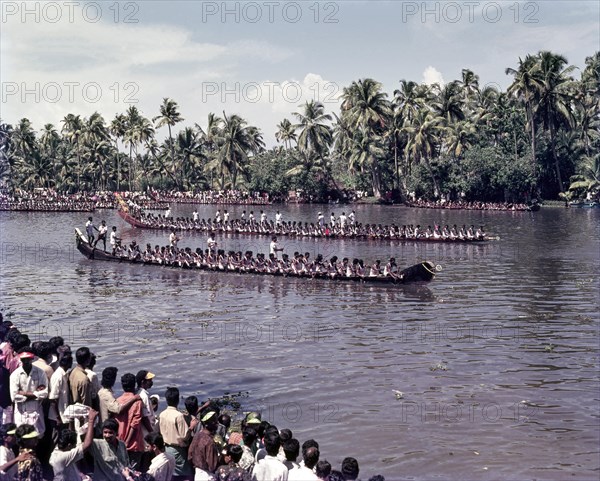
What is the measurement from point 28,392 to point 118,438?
186cm

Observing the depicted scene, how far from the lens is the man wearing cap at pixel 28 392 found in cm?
1042

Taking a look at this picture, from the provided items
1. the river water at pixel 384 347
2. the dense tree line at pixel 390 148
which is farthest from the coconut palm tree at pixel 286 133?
the river water at pixel 384 347

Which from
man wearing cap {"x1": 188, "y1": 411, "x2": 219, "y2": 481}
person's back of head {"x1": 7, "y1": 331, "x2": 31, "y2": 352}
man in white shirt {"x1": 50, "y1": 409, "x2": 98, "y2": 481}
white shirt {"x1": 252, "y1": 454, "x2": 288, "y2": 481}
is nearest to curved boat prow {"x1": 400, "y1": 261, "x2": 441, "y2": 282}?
person's back of head {"x1": 7, "y1": 331, "x2": 31, "y2": 352}

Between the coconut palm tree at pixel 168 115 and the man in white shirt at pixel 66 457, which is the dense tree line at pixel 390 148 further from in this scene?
the man in white shirt at pixel 66 457

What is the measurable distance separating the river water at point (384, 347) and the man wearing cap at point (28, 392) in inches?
233

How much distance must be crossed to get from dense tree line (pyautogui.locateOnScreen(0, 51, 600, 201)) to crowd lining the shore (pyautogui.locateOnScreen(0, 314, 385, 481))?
7207 cm

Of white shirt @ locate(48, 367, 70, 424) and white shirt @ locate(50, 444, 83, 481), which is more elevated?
white shirt @ locate(48, 367, 70, 424)

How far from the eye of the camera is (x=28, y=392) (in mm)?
10461

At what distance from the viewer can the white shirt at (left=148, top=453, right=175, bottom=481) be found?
9398 millimetres

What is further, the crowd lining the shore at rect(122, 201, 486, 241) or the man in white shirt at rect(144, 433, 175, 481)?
the crowd lining the shore at rect(122, 201, 486, 241)

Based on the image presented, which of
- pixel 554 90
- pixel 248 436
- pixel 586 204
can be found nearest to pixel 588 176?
pixel 586 204

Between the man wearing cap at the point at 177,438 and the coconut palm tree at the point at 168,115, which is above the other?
the coconut palm tree at the point at 168,115

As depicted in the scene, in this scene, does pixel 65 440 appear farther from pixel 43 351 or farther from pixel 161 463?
pixel 43 351

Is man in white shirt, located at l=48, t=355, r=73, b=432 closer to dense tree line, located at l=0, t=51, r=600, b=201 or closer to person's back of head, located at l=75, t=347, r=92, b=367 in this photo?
person's back of head, located at l=75, t=347, r=92, b=367
